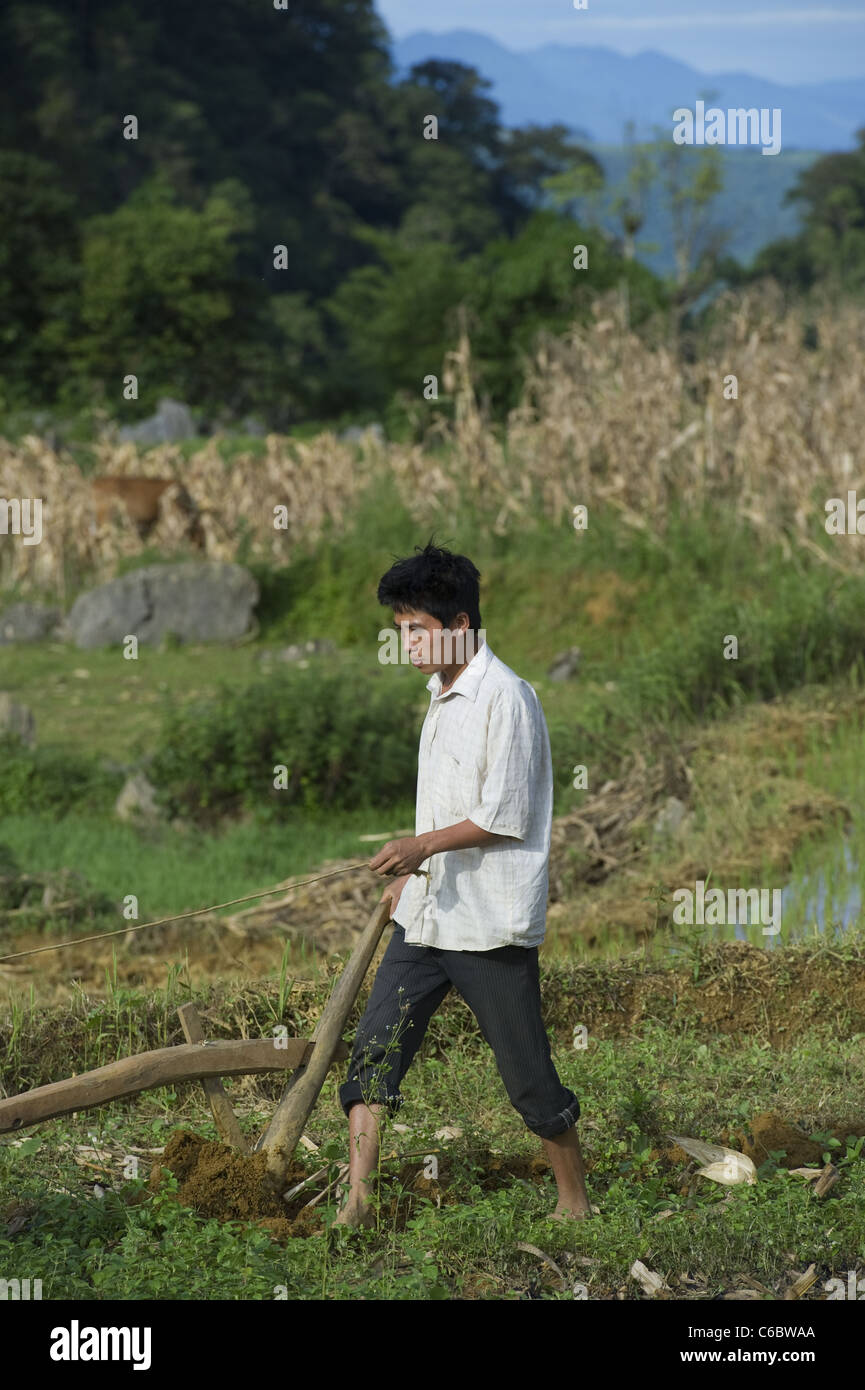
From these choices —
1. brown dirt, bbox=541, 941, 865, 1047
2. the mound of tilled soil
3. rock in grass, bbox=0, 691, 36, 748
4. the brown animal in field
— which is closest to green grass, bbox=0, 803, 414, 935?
rock in grass, bbox=0, 691, 36, 748

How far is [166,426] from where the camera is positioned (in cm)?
3616

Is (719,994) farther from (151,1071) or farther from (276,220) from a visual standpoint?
(276,220)

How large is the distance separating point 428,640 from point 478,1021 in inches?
34.4

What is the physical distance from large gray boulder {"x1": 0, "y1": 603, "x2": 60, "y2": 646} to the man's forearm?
11872mm

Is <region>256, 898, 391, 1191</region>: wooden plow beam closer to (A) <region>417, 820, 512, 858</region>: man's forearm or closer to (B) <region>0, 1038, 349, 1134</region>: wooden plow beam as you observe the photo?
(B) <region>0, 1038, 349, 1134</region>: wooden plow beam

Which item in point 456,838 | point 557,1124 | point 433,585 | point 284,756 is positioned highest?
point 433,585

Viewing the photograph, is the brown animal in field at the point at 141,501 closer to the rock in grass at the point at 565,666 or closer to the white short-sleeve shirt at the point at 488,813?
the rock in grass at the point at 565,666

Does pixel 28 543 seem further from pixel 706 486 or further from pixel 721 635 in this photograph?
pixel 721 635

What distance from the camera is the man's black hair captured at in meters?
3.53

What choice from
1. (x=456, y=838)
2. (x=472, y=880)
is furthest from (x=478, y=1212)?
(x=456, y=838)

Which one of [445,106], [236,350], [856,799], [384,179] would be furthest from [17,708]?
[445,106]

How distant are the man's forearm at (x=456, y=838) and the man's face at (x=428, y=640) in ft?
1.21

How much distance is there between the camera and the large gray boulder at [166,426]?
36031 millimetres

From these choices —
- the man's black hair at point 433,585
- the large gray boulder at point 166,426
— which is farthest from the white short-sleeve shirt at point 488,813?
the large gray boulder at point 166,426
